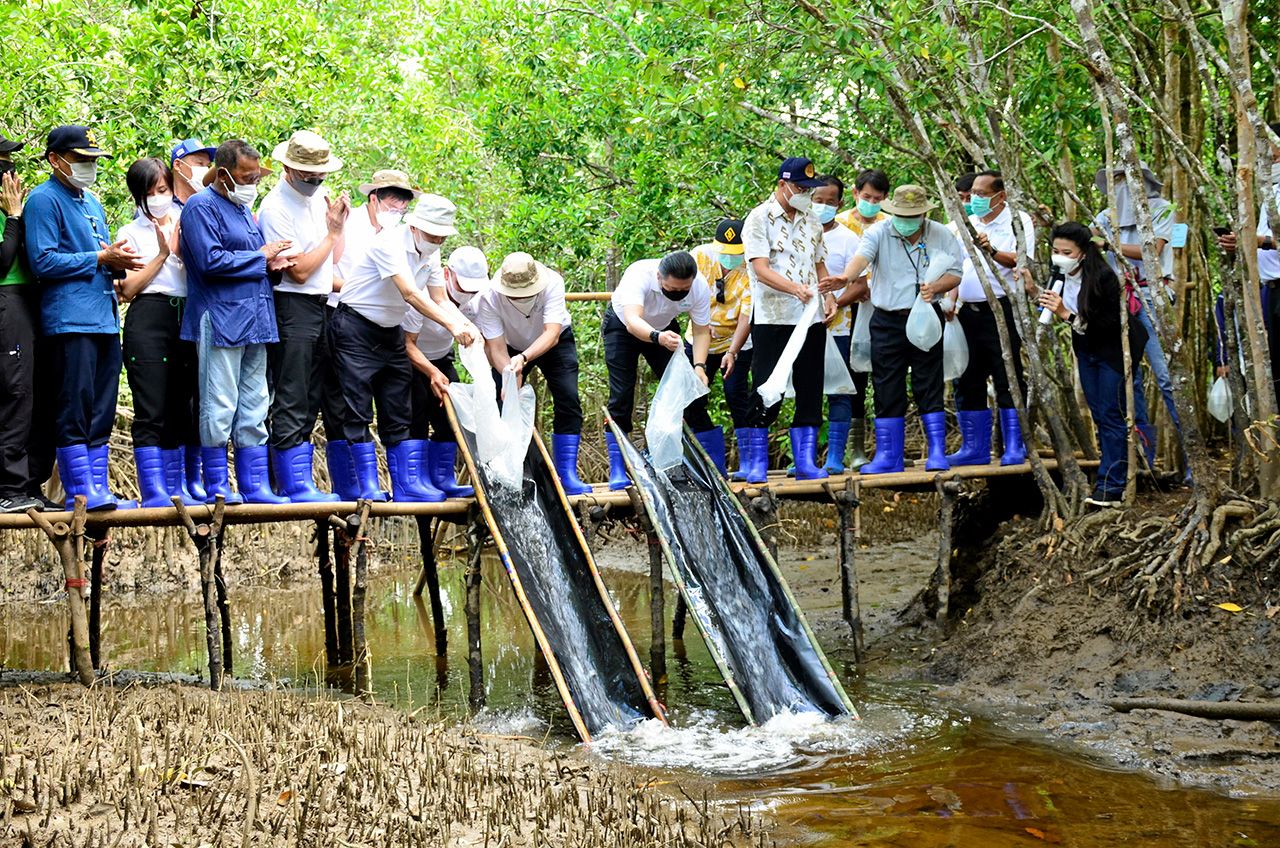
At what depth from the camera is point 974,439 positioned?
355 inches

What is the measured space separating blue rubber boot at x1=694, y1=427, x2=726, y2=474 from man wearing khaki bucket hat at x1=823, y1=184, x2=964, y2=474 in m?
0.99

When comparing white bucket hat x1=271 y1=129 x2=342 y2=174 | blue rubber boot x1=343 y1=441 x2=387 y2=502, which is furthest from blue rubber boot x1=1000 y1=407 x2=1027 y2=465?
white bucket hat x1=271 y1=129 x2=342 y2=174

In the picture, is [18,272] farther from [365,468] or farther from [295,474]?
[365,468]

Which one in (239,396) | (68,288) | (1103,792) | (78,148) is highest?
(78,148)

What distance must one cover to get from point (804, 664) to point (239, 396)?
11.2 ft

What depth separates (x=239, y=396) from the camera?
6.84m

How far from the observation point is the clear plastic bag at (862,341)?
894 centimetres

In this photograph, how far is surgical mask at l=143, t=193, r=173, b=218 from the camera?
22.6 ft

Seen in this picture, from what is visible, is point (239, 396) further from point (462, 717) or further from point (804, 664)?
point (804, 664)

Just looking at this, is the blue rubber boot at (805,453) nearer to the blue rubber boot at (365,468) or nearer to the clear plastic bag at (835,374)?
the clear plastic bag at (835,374)

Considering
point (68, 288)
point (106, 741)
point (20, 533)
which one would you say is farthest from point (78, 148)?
point (20, 533)

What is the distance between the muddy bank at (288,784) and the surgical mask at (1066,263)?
14.3 ft

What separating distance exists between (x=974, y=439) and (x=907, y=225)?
5.20 ft

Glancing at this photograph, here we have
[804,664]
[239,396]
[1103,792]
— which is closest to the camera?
[1103,792]
